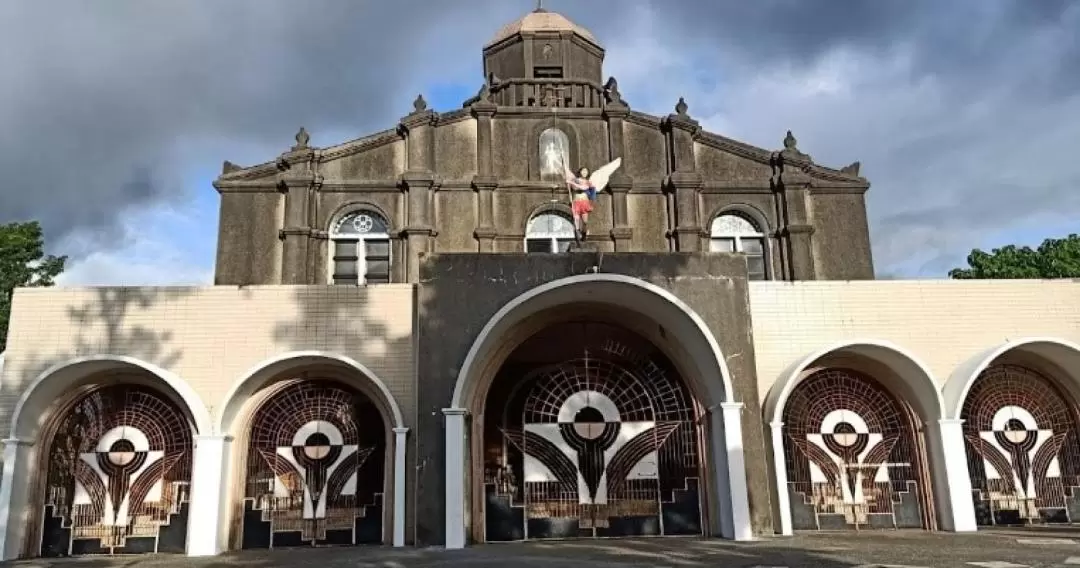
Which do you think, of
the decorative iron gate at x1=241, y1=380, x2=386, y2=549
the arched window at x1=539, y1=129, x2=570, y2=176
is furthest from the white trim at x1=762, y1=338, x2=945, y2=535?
the arched window at x1=539, y1=129, x2=570, y2=176

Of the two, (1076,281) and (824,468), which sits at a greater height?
(1076,281)

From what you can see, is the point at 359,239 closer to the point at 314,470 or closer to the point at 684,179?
the point at 314,470

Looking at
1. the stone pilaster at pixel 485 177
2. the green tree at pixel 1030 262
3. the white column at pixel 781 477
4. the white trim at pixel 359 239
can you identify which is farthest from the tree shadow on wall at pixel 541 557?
the green tree at pixel 1030 262

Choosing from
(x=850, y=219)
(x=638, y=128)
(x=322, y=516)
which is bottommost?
(x=322, y=516)

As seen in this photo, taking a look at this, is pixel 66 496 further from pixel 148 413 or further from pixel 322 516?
pixel 322 516

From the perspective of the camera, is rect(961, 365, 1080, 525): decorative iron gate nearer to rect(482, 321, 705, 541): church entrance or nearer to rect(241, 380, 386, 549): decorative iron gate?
rect(482, 321, 705, 541): church entrance

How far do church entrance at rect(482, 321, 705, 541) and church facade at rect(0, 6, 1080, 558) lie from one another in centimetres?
3

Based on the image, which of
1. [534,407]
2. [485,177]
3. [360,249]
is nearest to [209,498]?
[534,407]

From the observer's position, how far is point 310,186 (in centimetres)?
1792

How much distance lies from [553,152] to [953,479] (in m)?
9.79

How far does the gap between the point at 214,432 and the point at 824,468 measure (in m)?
9.50

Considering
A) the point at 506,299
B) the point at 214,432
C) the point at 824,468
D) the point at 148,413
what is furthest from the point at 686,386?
the point at 148,413

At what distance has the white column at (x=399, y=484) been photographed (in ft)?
42.4

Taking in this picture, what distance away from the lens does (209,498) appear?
1285 cm
